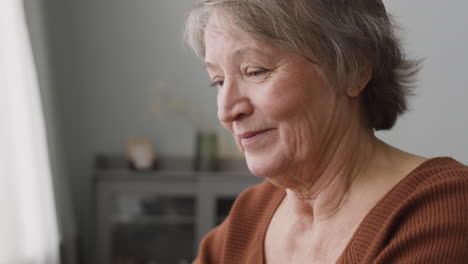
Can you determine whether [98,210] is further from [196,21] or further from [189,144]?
[196,21]

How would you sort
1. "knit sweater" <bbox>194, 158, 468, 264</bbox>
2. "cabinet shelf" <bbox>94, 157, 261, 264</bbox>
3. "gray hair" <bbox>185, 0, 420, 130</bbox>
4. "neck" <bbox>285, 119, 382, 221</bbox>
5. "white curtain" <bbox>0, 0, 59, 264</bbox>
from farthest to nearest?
1. "cabinet shelf" <bbox>94, 157, 261, 264</bbox>
2. "white curtain" <bbox>0, 0, 59, 264</bbox>
3. "neck" <bbox>285, 119, 382, 221</bbox>
4. "gray hair" <bbox>185, 0, 420, 130</bbox>
5. "knit sweater" <bbox>194, 158, 468, 264</bbox>

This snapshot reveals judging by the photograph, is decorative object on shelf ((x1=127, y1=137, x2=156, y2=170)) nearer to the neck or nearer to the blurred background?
Result: the blurred background

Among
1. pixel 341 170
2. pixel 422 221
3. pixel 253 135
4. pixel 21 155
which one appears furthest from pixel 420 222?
pixel 21 155

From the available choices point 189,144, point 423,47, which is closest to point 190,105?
point 189,144

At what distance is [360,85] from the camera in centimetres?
128

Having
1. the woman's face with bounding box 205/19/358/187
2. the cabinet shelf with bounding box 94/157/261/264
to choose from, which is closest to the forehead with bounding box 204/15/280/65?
the woman's face with bounding box 205/19/358/187

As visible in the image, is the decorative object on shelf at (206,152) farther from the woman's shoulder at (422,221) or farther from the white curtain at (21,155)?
the woman's shoulder at (422,221)

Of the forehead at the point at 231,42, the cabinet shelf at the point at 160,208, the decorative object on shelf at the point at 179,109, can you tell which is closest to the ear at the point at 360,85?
the forehead at the point at 231,42

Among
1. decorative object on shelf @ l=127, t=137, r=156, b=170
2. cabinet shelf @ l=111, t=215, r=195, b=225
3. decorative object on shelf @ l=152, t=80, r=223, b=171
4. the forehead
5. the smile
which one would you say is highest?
the forehead

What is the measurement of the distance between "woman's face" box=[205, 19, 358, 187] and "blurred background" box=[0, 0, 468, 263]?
289cm

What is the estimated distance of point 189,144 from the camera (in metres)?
4.58

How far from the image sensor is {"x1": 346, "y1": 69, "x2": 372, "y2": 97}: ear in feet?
4.17

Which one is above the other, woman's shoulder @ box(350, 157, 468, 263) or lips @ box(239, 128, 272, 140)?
lips @ box(239, 128, 272, 140)

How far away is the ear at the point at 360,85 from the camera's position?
1271 millimetres
